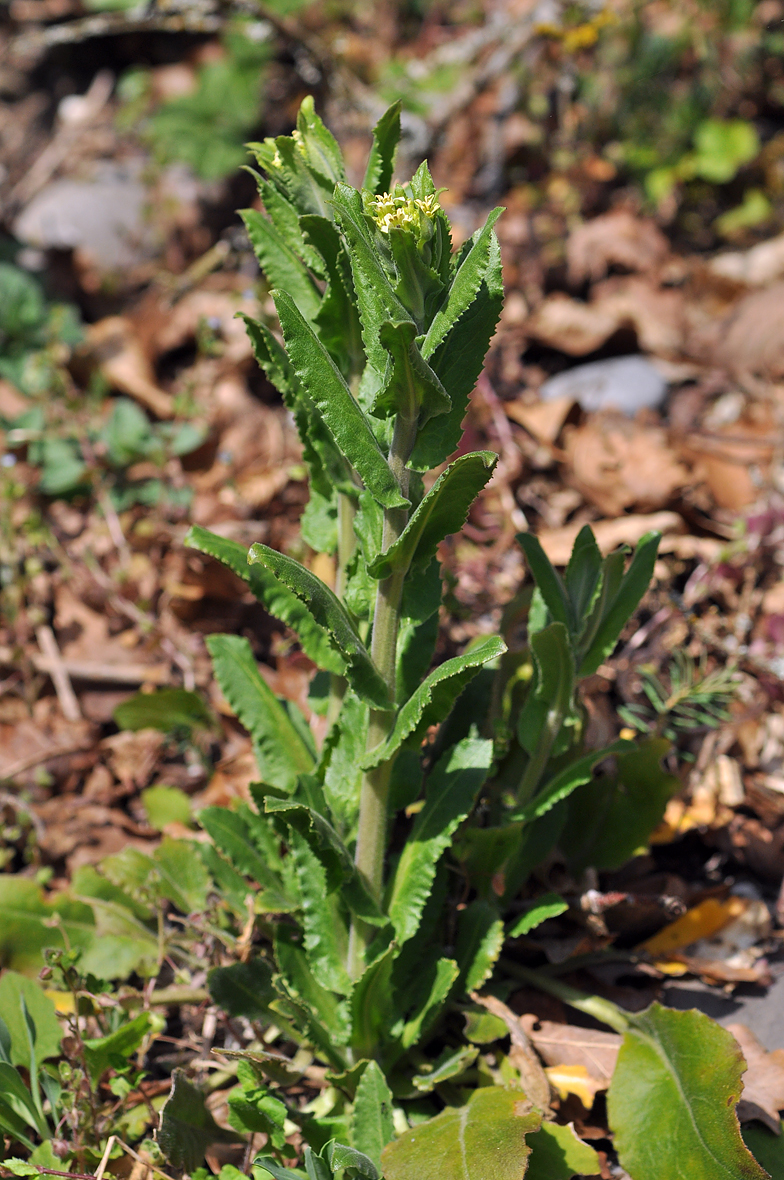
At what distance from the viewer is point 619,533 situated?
307 cm

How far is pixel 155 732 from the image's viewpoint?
2814 millimetres

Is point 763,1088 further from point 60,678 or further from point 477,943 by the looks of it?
point 60,678

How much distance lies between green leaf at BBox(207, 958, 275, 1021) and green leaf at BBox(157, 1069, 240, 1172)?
154 mm

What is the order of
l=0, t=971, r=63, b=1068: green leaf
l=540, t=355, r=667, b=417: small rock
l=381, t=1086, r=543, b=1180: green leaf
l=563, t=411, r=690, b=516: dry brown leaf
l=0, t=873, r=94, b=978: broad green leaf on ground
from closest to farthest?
1. l=381, t=1086, r=543, b=1180: green leaf
2. l=0, t=971, r=63, b=1068: green leaf
3. l=0, t=873, r=94, b=978: broad green leaf on ground
4. l=563, t=411, r=690, b=516: dry brown leaf
5. l=540, t=355, r=667, b=417: small rock

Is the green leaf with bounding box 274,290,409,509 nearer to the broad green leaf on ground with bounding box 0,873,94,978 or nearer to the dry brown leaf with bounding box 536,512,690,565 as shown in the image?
the broad green leaf on ground with bounding box 0,873,94,978

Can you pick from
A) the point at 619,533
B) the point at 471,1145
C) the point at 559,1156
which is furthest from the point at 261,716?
the point at 619,533

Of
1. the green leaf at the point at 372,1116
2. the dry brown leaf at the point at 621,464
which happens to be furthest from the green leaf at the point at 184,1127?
the dry brown leaf at the point at 621,464

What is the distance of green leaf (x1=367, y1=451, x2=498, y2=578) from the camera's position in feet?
4.72

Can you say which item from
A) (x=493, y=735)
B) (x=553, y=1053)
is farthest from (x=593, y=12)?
(x=553, y=1053)

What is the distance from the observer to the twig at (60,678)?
296 centimetres

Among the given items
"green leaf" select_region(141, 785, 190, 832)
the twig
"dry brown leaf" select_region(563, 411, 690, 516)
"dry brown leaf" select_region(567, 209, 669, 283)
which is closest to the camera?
"green leaf" select_region(141, 785, 190, 832)

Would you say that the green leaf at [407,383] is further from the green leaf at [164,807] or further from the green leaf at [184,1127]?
the green leaf at [164,807]

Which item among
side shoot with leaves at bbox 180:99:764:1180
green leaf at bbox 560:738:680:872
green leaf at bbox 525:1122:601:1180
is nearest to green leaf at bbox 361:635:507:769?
side shoot with leaves at bbox 180:99:764:1180

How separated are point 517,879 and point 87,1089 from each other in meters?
0.97
